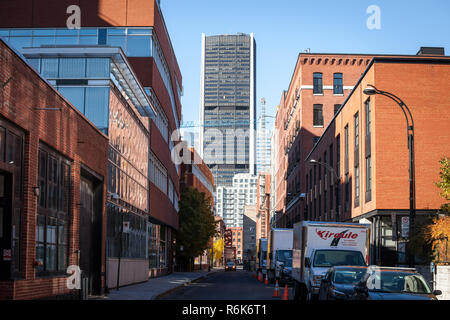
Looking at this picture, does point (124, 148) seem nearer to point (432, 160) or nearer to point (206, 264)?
point (432, 160)

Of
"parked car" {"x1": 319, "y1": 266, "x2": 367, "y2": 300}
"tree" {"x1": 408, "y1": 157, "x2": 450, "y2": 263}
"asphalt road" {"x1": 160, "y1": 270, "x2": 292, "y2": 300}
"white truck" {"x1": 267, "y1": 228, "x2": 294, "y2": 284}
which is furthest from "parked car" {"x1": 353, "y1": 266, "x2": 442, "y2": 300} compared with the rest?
"white truck" {"x1": 267, "y1": 228, "x2": 294, "y2": 284}

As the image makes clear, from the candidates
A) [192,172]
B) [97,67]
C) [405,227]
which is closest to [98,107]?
[97,67]

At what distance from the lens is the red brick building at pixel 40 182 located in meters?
16.1

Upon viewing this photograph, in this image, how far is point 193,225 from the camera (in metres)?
72.9

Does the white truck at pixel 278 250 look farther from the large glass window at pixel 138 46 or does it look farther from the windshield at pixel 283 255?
the large glass window at pixel 138 46

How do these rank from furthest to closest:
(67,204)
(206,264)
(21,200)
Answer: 1. (206,264)
2. (67,204)
3. (21,200)

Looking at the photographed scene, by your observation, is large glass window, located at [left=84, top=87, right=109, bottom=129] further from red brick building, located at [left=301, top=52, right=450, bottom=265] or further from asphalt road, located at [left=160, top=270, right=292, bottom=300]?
red brick building, located at [left=301, top=52, right=450, bottom=265]

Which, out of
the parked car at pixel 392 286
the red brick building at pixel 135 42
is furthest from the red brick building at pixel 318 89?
the parked car at pixel 392 286

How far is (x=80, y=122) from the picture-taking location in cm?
2309

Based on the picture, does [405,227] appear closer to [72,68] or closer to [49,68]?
[72,68]

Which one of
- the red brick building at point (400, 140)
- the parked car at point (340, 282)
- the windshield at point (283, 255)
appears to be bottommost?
the windshield at point (283, 255)

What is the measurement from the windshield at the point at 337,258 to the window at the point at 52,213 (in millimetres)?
8673

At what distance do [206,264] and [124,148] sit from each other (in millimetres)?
81659
